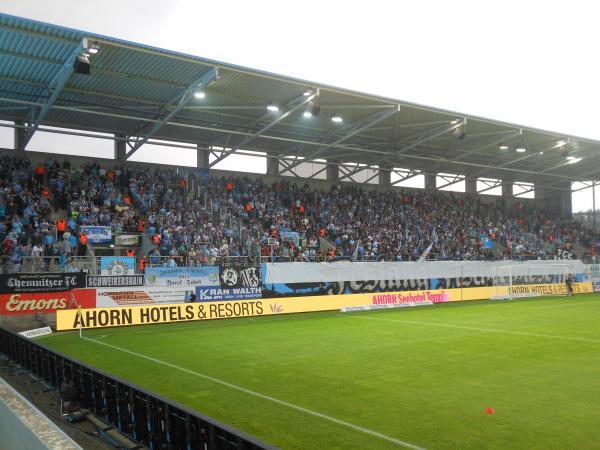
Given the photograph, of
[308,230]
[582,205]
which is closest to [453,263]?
[308,230]

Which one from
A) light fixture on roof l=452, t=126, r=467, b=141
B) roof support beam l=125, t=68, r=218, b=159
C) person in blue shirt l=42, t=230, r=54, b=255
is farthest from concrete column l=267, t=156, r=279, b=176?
person in blue shirt l=42, t=230, r=54, b=255

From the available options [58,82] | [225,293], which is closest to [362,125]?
[225,293]

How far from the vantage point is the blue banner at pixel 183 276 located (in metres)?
22.6

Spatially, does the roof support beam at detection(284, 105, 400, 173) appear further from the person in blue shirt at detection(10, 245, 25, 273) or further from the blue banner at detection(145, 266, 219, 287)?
the person in blue shirt at detection(10, 245, 25, 273)

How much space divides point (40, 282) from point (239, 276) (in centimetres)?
823

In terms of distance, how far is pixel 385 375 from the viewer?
10945mm

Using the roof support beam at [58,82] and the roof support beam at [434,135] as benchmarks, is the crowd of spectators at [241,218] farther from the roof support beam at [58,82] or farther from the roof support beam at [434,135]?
the roof support beam at [434,135]

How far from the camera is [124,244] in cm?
2775

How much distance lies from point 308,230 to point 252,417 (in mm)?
27612

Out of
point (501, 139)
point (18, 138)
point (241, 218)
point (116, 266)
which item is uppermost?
point (501, 139)

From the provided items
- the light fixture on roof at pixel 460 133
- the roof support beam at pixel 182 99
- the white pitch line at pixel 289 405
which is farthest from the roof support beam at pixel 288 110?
the white pitch line at pixel 289 405

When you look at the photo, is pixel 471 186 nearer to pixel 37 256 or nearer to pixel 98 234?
pixel 98 234

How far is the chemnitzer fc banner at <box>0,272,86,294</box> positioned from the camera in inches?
763

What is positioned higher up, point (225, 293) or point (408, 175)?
point (408, 175)
